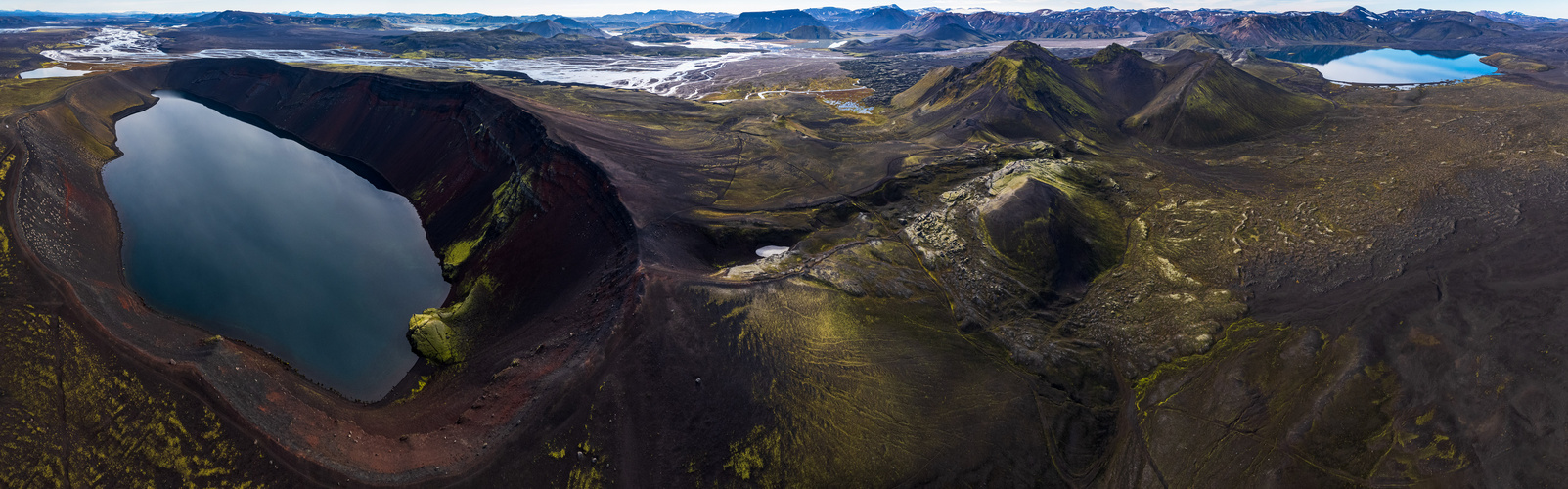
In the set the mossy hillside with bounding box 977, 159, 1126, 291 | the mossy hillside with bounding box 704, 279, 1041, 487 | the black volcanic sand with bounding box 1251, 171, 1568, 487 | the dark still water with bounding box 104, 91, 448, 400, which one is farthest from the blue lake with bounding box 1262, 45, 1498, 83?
the dark still water with bounding box 104, 91, 448, 400

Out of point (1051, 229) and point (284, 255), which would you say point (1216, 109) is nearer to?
point (1051, 229)

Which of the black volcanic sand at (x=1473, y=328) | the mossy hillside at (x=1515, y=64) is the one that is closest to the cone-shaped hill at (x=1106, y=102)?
the black volcanic sand at (x=1473, y=328)

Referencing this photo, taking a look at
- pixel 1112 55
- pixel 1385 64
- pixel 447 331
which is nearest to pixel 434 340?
pixel 447 331

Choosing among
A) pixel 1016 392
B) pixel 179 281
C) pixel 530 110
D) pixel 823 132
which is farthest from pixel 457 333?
pixel 823 132

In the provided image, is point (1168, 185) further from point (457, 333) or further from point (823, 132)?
point (457, 333)

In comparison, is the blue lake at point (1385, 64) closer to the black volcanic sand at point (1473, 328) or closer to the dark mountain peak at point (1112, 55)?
the dark mountain peak at point (1112, 55)

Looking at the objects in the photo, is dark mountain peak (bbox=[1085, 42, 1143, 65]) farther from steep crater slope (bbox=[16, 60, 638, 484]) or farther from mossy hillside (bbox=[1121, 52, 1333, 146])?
steep crater slope (bbox=[16, 60, 638, 484])
